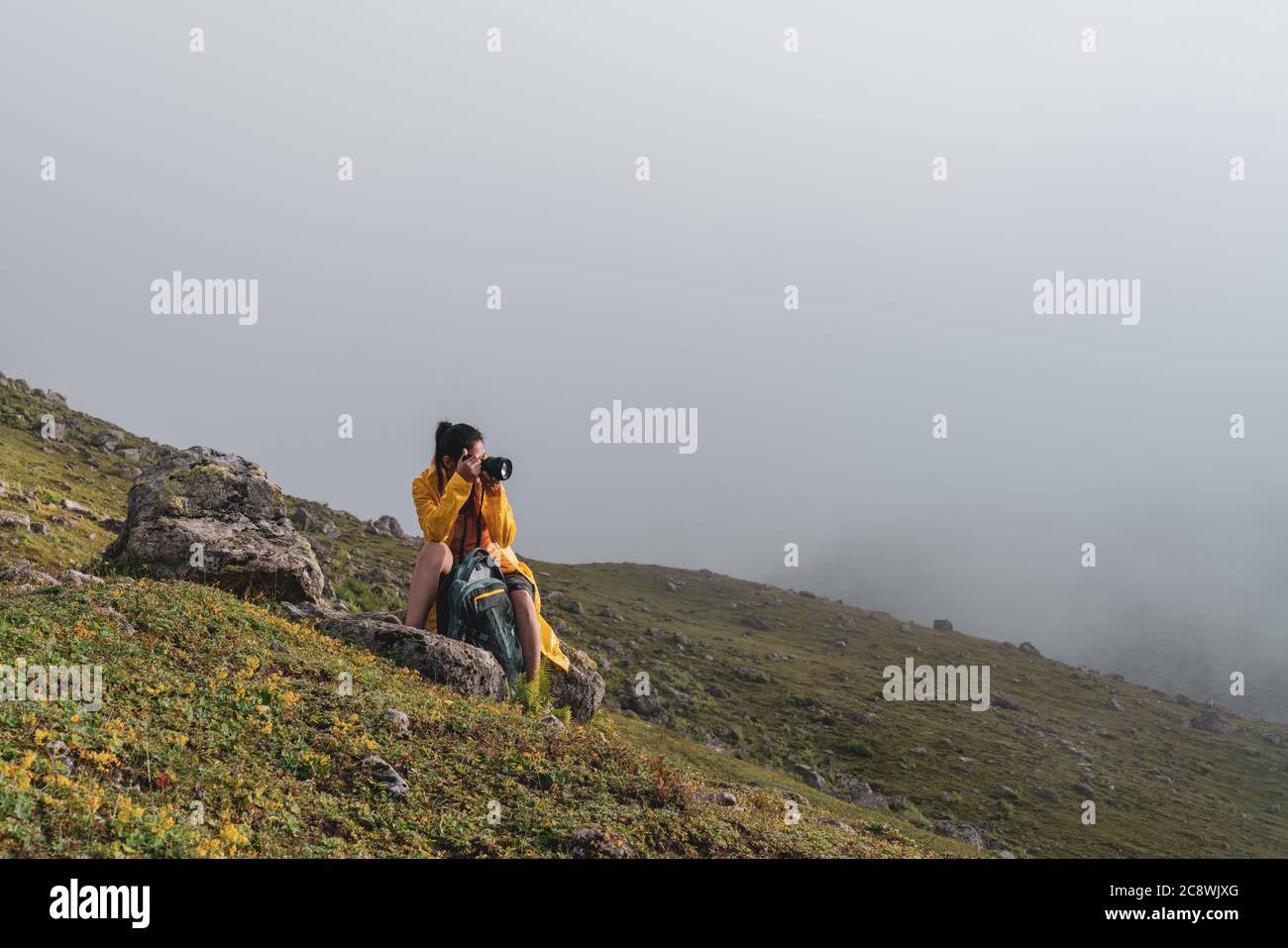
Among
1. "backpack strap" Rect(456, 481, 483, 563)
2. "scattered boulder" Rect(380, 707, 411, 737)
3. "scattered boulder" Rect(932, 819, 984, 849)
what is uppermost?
"backpack strap" Rect(456, 481, 483, 563)

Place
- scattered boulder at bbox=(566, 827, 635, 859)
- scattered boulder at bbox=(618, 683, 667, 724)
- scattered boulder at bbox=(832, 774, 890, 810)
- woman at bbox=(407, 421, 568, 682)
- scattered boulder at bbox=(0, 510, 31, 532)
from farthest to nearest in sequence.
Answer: scattered boulder at bbox=(618, 683, 667, 724), scattered boulder at bbox=(832, 774, 890, 810), scattered boulder at bbox=(0, 510, 31, 532), woman at bbox=(407, 421, 568, 682), scattered boulder at bbox=(566, 827, 635, 859)

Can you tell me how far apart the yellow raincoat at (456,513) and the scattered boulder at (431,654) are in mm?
1741

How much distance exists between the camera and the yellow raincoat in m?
17.0

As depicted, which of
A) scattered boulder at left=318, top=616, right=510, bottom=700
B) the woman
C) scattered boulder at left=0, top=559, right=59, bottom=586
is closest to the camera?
scattered boulder at left=0, top=559, right=59, bottom=586

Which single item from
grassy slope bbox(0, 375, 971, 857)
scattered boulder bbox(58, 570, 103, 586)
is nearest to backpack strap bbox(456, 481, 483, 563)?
grassy slope bbox(0, 375, 971, 857)

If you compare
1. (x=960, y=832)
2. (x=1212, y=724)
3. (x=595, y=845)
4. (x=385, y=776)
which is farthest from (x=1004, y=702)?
(x=385, y=776)

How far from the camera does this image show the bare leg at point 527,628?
17922 mm

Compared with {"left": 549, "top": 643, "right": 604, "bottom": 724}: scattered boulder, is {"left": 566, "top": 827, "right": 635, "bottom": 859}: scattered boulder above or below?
above

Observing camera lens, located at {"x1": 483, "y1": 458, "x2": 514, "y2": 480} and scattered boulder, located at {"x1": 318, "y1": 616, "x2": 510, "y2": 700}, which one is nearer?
scattered boulder, located at {"x1": 318, "y1": 616, "x2": 510, "y2": 700}

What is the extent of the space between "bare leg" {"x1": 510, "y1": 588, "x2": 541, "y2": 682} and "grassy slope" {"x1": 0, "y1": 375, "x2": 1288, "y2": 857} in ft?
29.8

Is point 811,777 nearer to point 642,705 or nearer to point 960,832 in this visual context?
point 960,832

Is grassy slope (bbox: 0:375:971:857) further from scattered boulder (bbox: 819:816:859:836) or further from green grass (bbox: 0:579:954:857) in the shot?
scattered boulder (bbox: 819:816:859:836)
